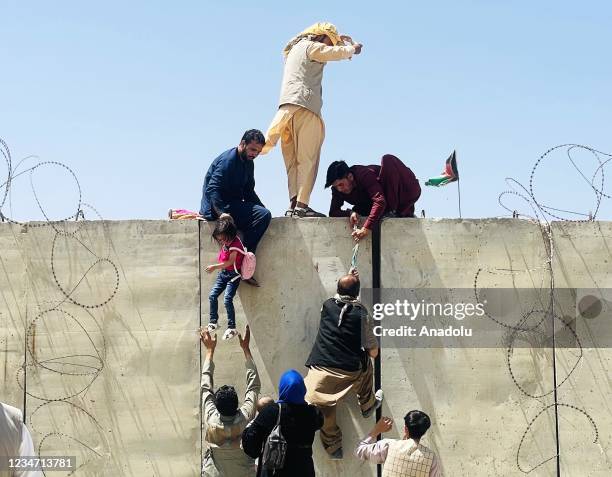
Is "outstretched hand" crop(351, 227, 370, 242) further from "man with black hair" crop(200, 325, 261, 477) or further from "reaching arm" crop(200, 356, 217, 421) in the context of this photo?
"man with black hair" crop(200, 325, 261, 477)

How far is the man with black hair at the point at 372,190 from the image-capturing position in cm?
784

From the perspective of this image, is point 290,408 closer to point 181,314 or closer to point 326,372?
point 326,372

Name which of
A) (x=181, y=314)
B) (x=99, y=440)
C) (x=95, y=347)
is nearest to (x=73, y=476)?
(x=99, y=440)

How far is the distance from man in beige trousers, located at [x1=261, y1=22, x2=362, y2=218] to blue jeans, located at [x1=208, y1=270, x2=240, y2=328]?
845 mm

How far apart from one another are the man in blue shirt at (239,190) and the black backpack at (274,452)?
199 cm

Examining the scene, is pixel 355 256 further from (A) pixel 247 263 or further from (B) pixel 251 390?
(B) pixel 251 390

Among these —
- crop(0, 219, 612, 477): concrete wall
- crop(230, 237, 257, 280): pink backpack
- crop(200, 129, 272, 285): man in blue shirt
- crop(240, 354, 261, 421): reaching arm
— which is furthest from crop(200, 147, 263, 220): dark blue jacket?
crop(240, 354, 261, 421): reaching arm

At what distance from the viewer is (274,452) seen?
5.99m

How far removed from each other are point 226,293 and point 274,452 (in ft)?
6.36

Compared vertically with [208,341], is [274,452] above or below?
below

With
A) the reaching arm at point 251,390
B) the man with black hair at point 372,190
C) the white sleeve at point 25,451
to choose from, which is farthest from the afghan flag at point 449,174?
the white sleeve at point 25,451

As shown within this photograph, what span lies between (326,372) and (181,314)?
135cm

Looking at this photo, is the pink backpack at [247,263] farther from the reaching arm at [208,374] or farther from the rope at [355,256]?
the rope at [355,256]

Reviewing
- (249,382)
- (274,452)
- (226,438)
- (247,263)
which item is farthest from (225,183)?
(274,452)
